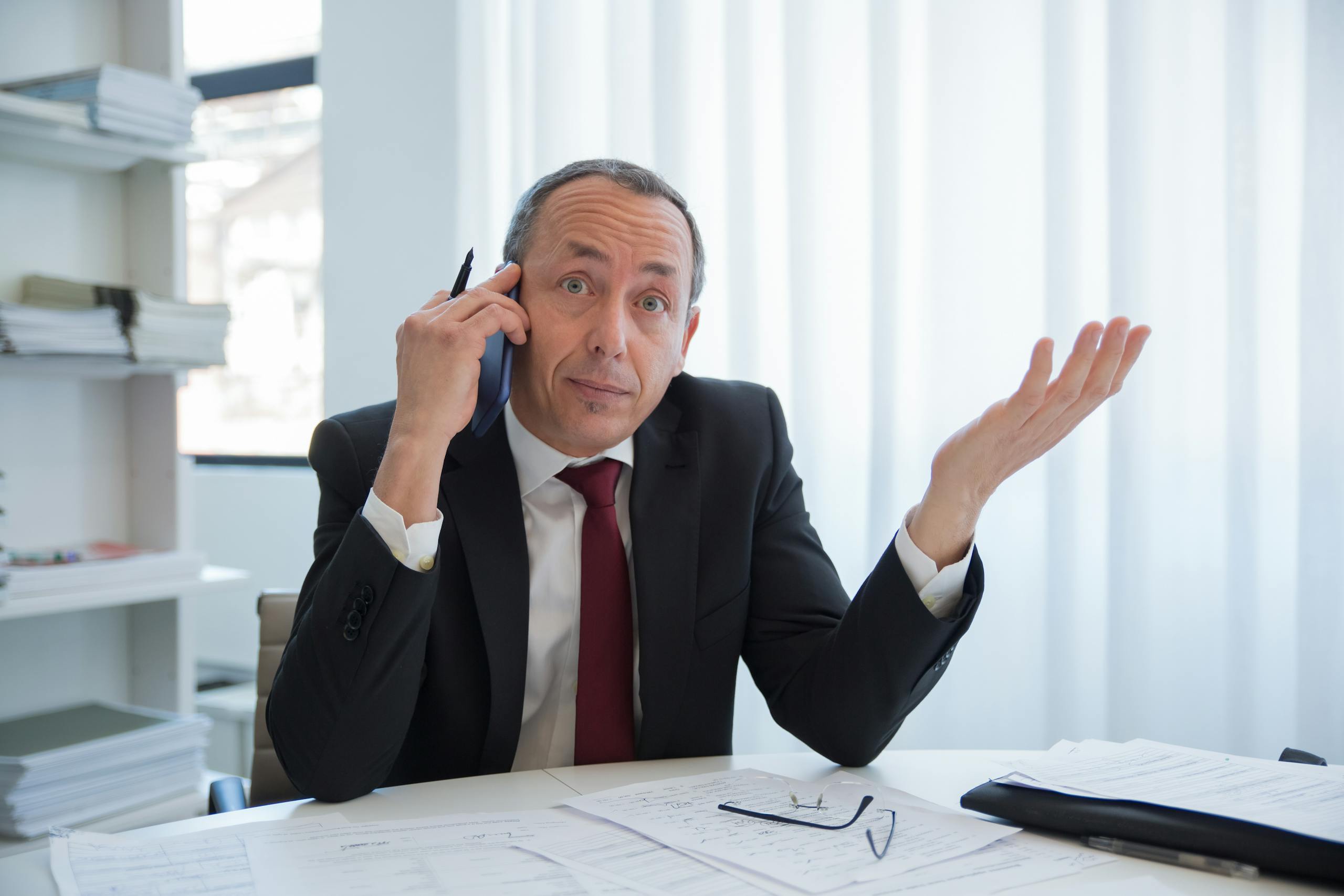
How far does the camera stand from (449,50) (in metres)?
3.27

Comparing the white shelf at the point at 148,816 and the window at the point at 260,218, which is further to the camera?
the window at the point at 260,218

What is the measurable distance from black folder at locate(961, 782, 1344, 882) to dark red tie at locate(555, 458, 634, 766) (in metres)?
0.53

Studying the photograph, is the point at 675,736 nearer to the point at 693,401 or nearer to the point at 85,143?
the point at 693,401

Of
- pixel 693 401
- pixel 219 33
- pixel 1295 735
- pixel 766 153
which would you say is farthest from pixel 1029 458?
pixel 219 33

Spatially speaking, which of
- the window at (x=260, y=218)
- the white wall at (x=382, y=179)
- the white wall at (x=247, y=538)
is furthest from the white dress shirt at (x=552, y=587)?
the window at (x=260, y=218)

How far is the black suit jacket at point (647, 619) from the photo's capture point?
1.20 metres

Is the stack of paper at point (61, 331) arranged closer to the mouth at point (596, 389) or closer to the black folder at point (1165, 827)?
the mouth at point (596, 389)

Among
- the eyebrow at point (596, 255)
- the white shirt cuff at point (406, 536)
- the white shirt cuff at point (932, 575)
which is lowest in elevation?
the white shirt cuff at point (932, 575)

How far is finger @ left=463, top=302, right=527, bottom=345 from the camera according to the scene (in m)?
1.39

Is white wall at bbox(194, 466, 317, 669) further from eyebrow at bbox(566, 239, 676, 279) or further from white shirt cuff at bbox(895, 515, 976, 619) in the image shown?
white shirt cuff at bbox(895, 515, 976, 619)

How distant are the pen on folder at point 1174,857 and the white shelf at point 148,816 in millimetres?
1707

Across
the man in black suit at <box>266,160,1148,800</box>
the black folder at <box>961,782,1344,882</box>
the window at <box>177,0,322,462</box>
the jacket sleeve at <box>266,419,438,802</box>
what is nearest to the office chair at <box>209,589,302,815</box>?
the man in black suit at <box>266,160,1148,800</box>

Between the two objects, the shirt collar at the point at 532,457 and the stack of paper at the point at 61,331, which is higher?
the stack of paper at the point at 61,331

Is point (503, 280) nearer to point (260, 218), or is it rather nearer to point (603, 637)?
point (603, 637)
